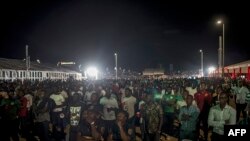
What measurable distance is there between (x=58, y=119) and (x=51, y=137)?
1.26 m

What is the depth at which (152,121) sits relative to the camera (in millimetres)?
8531

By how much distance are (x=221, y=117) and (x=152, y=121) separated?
195 centimetres

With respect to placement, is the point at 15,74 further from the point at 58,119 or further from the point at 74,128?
the point at 74,128

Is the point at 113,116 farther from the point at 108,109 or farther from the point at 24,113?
the point at 24,113

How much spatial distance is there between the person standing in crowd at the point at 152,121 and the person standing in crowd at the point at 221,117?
1622 mm

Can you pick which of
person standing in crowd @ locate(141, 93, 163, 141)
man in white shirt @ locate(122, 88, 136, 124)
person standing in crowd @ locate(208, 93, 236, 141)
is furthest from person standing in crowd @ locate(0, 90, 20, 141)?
person standing in crowd @ locate(208, 93, 236, 141)

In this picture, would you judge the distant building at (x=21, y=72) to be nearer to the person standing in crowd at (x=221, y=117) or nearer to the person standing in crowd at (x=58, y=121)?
the person standing in crowd at (x=58, y=121)

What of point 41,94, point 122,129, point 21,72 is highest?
point 21,72

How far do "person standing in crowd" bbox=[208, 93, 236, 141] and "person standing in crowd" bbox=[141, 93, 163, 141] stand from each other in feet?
5.32

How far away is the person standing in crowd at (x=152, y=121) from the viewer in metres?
8.48

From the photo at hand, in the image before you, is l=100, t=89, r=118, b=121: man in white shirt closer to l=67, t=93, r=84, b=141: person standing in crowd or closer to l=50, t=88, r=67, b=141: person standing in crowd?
l=67, t=93, r=84, b=141: person standing in crowd

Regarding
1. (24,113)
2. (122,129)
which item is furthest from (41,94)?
(122,129)

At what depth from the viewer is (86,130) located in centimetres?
723

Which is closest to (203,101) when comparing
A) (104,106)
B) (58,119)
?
(104,106)
